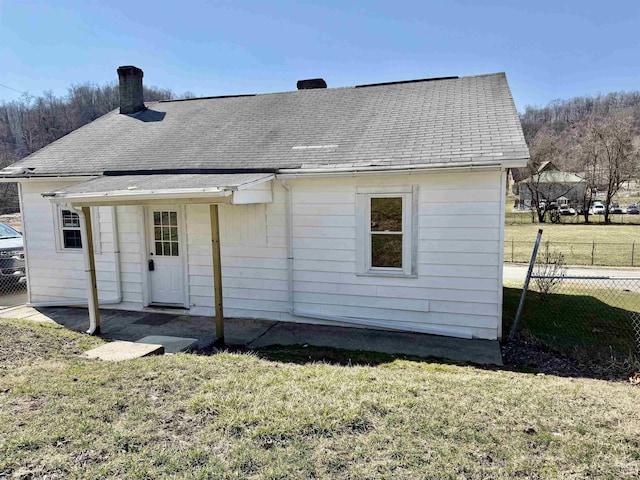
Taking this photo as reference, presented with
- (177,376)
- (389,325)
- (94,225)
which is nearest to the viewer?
(177,376)

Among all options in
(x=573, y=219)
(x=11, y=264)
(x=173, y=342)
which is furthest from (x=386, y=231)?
(x=573, y=219)

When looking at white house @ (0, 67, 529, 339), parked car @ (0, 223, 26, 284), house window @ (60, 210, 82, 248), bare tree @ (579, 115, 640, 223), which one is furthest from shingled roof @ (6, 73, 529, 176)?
bare tree @ (579, 115, 640, 223)

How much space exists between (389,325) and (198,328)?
349 cm

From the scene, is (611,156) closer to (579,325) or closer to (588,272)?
(588,272)

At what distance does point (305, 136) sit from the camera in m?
8.88

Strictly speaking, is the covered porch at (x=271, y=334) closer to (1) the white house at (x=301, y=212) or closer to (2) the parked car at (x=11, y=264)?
(1) the white house at (x=301, y=212)

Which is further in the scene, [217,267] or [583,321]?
[583,321]

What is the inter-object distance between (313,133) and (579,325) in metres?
6.53

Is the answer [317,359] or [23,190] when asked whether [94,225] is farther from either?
[317,359]

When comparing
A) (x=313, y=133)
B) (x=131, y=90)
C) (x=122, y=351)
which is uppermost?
(x=131, y=90)

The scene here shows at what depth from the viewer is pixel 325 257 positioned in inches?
304

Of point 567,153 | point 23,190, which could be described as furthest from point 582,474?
point 567,153

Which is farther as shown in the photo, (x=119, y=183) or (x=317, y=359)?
(x=119, y=183)

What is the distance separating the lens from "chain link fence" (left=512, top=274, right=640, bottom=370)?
21.2 feet
